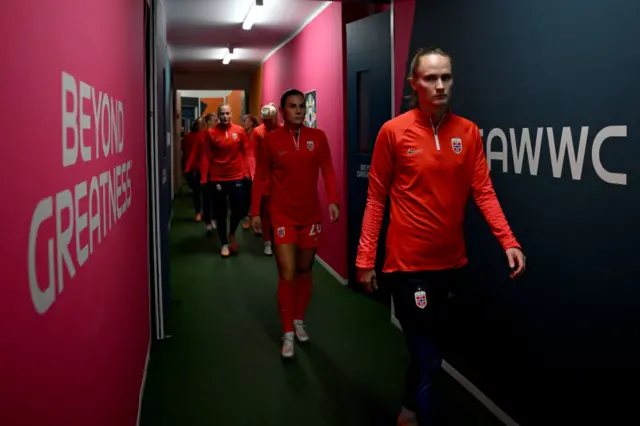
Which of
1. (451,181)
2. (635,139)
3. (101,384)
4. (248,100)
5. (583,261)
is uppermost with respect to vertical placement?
(248,100)

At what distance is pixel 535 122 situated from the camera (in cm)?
234

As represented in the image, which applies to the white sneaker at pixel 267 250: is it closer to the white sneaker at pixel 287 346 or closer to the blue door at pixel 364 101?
the blue door at pixel 364 101

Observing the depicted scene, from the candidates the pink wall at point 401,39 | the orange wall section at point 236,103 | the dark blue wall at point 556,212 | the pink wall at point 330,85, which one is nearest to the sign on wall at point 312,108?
the pink wall at point 330,85

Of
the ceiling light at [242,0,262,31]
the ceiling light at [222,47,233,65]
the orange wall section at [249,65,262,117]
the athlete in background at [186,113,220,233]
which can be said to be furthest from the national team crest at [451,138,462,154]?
the orange wall section at [249,65,262,117]

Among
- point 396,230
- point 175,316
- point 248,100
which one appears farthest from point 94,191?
point 248,100

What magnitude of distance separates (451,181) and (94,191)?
1.31 meters

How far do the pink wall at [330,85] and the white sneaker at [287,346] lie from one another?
1866mm

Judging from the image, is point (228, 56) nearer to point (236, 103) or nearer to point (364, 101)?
point (236, 103)

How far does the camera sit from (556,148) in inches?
87.0

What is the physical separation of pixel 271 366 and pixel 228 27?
5731mm

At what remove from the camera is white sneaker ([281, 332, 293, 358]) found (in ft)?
11.4

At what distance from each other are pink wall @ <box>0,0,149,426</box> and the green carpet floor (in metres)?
0.83

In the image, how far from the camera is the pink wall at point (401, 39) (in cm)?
375

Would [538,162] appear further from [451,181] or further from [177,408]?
[177,408]
